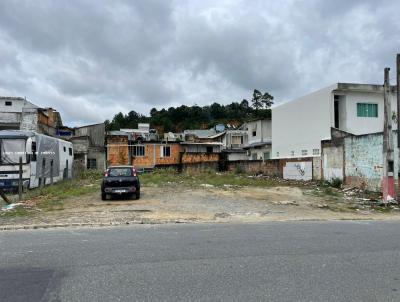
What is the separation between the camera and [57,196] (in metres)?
20.3

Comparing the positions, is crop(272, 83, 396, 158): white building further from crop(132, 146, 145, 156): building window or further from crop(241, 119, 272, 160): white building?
crop(132, 146, 145, 156): building window

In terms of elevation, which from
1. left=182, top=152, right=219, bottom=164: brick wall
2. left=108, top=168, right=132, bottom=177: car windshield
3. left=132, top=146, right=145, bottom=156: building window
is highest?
left=132, top=146, right=145, bottom=156: building window

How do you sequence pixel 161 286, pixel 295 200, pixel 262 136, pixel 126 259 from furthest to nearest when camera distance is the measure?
pixel 262 136
pixel 295 200
pixel 126 259
pixel 161 286

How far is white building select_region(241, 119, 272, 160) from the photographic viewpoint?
49125mm

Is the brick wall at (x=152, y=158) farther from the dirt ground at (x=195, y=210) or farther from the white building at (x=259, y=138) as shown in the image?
the dirt ground at (x=195, y=210)

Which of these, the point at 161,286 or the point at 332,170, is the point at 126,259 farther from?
the point at 332,170

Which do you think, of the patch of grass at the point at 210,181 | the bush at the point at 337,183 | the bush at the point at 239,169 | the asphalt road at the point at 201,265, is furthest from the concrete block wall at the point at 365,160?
the bush at the point at 239,169

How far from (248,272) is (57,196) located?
16026mm

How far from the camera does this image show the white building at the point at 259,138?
4912 cm

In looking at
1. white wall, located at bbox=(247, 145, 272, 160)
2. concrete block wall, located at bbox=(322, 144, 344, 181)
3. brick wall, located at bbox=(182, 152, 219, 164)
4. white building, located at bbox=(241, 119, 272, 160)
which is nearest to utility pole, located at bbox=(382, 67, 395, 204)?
concrete block wall, located at bbox=(322, 144, 344, 181)

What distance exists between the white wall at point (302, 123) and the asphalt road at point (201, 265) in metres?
23.1

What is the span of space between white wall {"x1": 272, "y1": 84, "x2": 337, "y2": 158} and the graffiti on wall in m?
2.04

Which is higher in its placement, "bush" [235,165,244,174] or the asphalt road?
"bush" [235,165,244,174]

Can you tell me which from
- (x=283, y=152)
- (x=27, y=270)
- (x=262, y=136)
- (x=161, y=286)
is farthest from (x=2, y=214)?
(x=262, y=136)
